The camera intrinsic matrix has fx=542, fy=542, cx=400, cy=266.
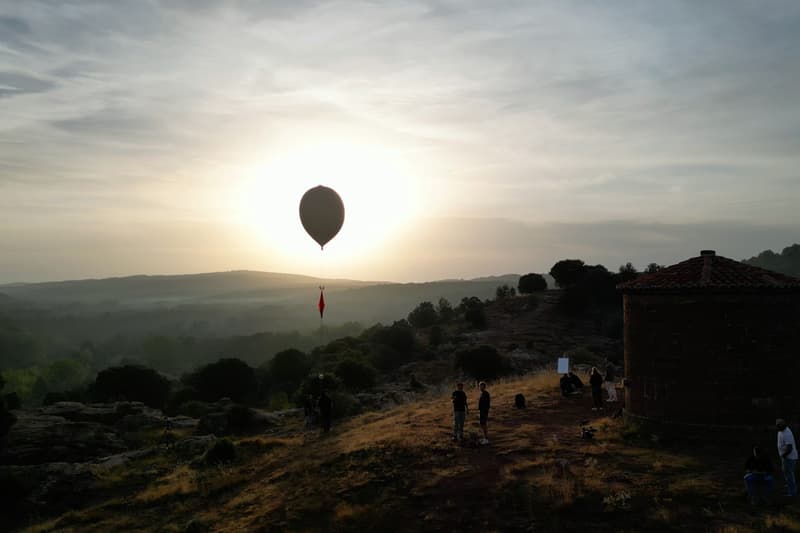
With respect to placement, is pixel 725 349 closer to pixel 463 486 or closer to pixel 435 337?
pixel 463 486

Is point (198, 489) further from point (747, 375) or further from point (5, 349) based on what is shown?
point (5, 349)

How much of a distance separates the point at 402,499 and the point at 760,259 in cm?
19849

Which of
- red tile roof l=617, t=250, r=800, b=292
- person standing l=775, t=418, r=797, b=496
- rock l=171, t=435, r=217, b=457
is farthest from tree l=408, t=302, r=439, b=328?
person standing l=775, t=418, r=797, b=496

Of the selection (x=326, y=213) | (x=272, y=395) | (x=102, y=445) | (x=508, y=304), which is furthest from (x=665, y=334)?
(x=508, y=304)

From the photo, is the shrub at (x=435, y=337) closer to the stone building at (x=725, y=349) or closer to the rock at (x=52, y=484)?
the rock at (x=52, y=484)

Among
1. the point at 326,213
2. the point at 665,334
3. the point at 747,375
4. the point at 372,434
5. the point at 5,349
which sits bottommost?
the point at 5,349

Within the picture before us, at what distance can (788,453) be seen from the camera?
12.8m

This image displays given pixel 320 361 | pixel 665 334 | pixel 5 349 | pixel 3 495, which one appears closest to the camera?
pixel 665 334

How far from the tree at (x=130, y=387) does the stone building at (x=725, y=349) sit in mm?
49582

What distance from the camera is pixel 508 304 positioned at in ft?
253

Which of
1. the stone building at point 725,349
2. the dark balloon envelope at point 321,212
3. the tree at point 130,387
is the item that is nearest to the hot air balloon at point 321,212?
the dark balloon envelope at point 321,212

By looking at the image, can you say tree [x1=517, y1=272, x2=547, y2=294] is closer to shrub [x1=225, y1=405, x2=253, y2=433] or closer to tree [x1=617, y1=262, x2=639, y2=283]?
tree [x1=617, y1=262, x2=639, y2=283]

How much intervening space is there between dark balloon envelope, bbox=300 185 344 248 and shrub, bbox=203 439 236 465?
10.7 metres

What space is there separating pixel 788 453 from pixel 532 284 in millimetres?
72906
